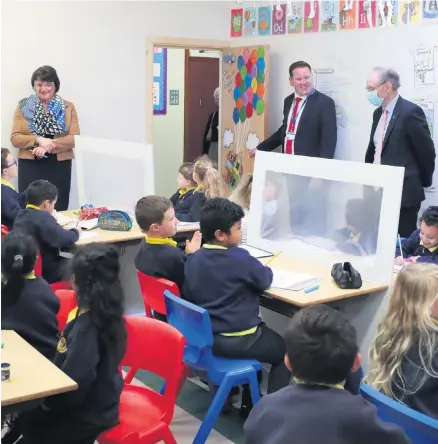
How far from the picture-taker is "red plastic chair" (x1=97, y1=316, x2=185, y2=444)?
2219 millimetres

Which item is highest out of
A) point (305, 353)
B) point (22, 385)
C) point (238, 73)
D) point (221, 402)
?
point (238, 73)

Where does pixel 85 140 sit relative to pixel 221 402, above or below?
above

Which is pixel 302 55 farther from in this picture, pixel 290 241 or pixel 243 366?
pixel 243 366

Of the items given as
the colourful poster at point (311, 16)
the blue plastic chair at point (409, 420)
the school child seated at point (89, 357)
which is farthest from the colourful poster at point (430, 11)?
the blue plastic chair at point (409, 420)

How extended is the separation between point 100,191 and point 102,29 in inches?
82.6

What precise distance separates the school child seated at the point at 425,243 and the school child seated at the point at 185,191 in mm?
1458

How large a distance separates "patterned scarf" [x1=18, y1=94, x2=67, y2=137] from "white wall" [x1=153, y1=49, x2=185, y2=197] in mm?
2703

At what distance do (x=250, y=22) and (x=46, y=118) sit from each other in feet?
7.74

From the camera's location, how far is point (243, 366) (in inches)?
111

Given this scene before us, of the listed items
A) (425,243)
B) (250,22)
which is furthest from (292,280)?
(250,22)

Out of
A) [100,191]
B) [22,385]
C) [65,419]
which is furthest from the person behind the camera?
[100,191]

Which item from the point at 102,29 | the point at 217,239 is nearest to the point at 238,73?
the point at 102,29

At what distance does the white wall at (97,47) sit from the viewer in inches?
224

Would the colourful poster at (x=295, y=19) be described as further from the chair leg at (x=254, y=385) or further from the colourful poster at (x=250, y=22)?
the chair leg at (x=254, y=385)
